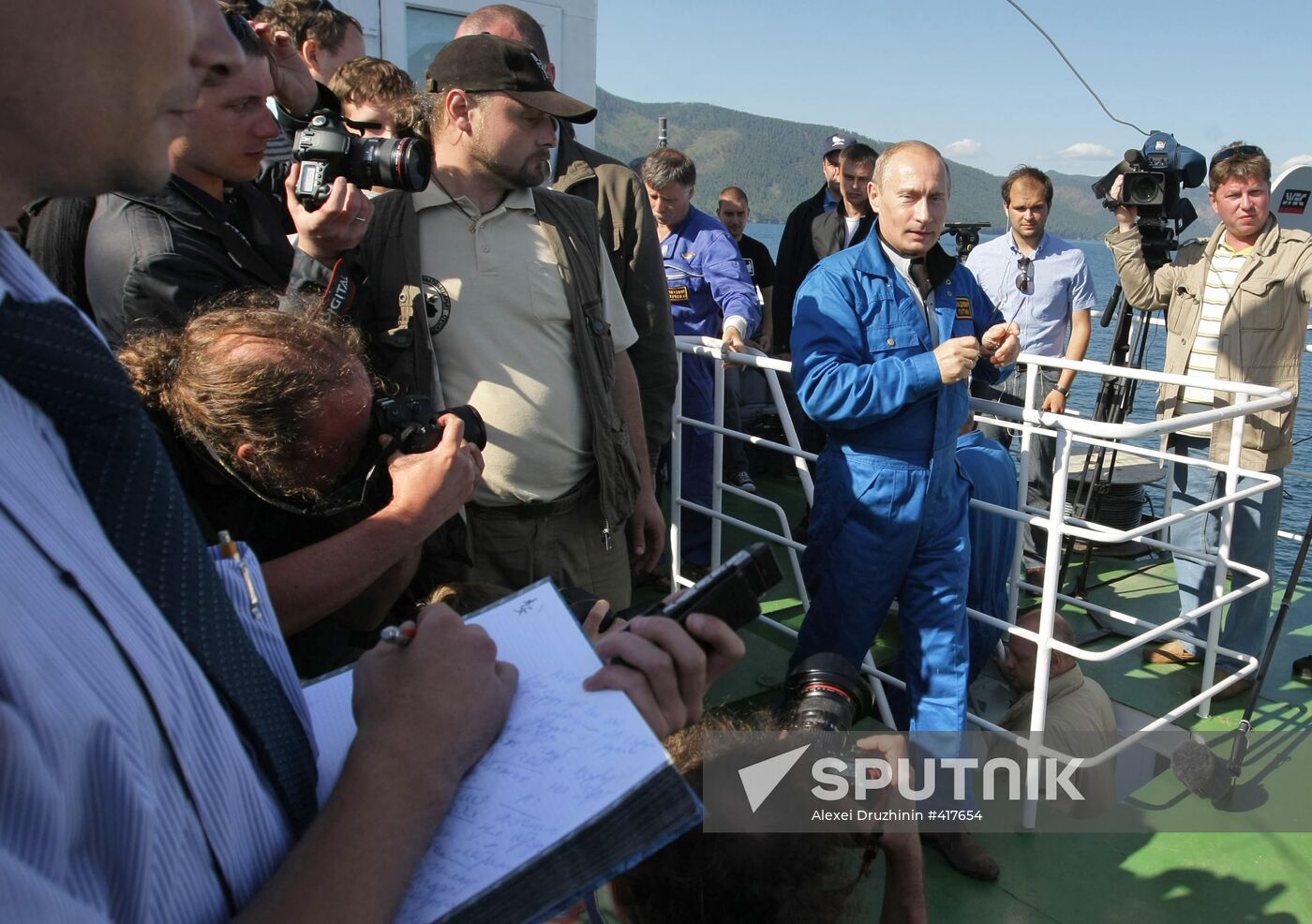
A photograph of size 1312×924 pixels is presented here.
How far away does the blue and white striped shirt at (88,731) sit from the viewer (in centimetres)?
49

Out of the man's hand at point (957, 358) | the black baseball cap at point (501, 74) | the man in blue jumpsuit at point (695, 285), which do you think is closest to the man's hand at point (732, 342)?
the man in blue jumpsuit at point (695, 285)

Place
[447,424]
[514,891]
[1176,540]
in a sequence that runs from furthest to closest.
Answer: [1176,540] < [447,424] < [514,891]

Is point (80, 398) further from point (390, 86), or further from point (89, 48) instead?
point (390, 86)

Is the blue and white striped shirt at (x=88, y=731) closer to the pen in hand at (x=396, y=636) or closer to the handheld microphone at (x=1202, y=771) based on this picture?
the pen in hand at (x=396, y=636)

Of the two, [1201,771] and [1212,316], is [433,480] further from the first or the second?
[1212,316]

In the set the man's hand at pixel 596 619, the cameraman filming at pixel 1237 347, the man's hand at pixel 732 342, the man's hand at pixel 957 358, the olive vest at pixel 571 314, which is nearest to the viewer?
the man's hand at pixel 596 619

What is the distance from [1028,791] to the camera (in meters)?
2.54

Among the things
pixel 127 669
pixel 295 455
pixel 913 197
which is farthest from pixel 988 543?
pixel 127 669

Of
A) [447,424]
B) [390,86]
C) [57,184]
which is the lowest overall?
[447,424]

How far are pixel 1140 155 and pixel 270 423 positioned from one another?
4.33m

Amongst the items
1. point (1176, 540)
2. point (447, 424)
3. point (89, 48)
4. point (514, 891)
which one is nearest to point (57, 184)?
point (89, 48)

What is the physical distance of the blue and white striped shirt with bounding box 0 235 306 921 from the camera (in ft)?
1.60

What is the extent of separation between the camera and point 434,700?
0.78 meters

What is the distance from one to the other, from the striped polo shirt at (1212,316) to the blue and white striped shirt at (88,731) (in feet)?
13.3
